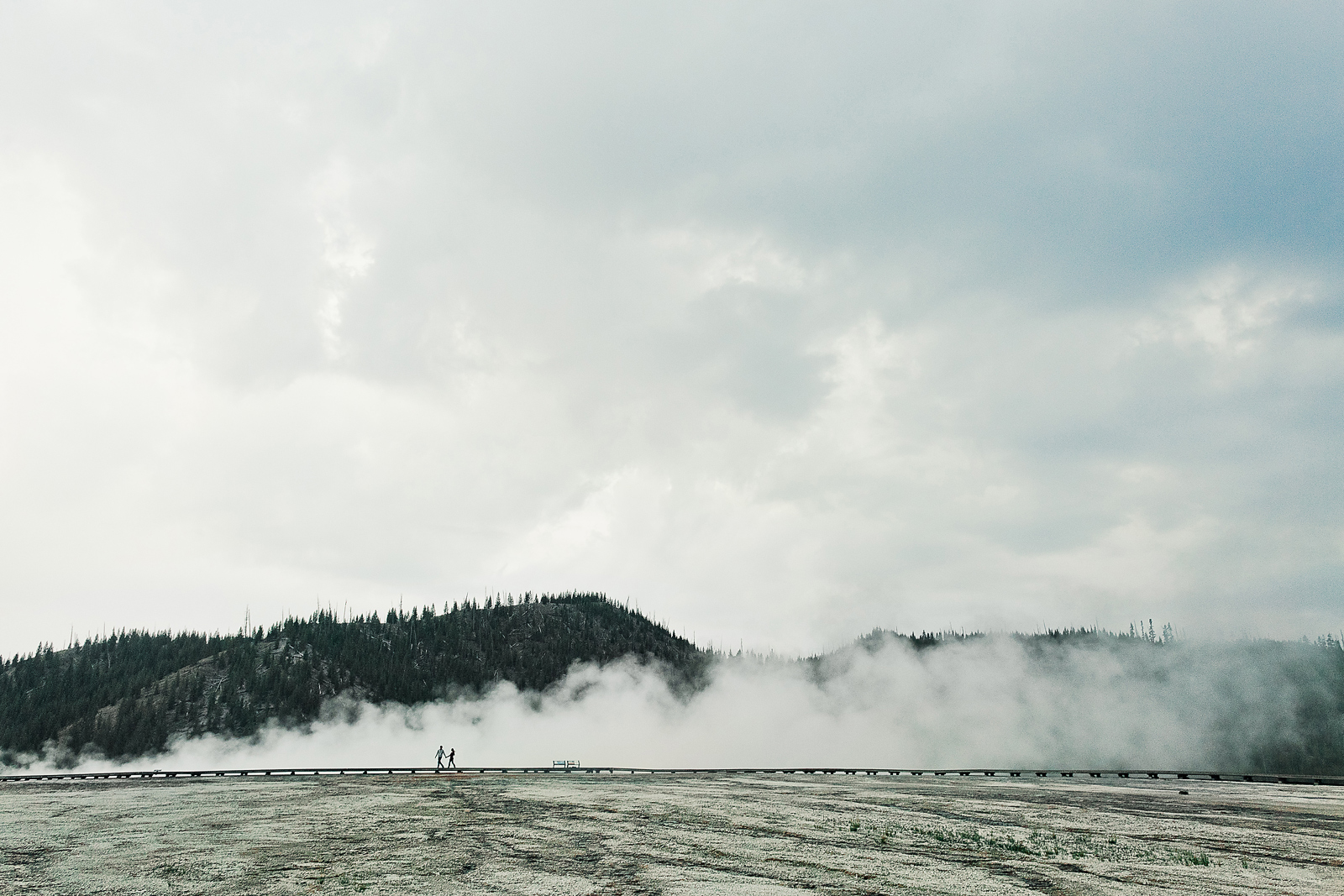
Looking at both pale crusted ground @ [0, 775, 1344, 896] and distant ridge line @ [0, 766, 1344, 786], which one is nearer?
pale crusted ground @ [0, 775, 1344, 896]

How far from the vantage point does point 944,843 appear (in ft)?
91.9

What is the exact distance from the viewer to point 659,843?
27391 millimetres

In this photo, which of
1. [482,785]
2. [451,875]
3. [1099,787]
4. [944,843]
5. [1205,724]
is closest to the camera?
[451,875]

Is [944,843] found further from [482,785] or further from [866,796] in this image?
[482,785]

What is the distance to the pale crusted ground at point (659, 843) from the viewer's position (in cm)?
2111

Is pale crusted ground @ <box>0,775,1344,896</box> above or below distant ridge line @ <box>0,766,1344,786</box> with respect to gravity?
above

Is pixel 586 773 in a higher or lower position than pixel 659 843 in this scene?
lower

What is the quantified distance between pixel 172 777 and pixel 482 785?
1605 inches

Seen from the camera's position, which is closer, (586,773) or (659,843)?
(659,843)

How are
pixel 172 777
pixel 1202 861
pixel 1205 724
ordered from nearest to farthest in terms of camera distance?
pixel 1202 861, pixel 172 777, pixel 1205 724

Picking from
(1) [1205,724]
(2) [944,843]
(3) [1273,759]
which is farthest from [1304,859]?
(1) [1205,724]

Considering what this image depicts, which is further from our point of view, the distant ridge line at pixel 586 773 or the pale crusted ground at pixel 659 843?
the distant ridge line at pixel 586 773

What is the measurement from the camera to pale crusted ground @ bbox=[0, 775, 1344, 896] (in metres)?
21.1

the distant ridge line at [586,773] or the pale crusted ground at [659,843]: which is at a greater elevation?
the pale crusted ground at [659,843]
